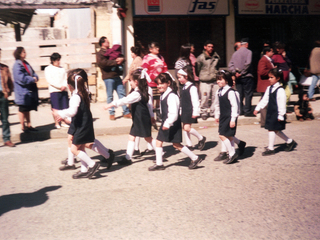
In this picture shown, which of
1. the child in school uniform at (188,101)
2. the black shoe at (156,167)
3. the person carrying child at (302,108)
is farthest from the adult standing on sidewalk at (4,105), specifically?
the person carrying child at (302,108)

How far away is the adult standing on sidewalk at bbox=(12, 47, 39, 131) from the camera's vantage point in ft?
28.6

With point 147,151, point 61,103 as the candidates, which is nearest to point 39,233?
point 147,151

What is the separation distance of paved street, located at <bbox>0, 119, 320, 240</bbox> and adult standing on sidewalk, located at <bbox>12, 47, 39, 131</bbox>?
1.76m

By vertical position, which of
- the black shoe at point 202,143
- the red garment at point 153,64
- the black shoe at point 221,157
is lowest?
the black shoe at point 221,157

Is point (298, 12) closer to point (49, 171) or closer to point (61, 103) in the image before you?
point (61, 103)

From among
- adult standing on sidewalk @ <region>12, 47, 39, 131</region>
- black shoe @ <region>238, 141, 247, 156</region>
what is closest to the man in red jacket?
black shoe @ <region>238, 141, 247, 156</region>

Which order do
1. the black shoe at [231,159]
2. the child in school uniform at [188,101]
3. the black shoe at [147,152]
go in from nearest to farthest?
the black shoe at [231,159]
the child in school uniform at [188,101]
the black shoe at [147,152]

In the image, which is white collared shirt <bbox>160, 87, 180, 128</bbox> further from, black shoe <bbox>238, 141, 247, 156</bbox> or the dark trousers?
the dark trousers

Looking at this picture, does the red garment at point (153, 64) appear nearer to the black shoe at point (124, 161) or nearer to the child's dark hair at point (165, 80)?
the child's dark hair at point (165, 80)

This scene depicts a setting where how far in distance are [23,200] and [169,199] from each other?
1.83 meters

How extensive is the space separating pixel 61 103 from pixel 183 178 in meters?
4.36

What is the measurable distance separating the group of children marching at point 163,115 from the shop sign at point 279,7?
24.3 ft

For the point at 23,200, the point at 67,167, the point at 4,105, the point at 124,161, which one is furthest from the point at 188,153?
the point at 4,105

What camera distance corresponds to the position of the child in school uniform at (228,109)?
6.45m
